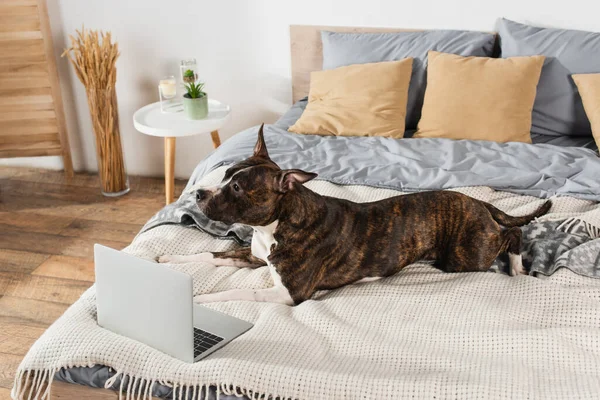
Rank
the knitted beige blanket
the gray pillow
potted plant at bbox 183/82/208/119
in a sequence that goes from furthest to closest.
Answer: potted plant at bbox 183/82/208/119
the gray pillow
the knitted beige blanket

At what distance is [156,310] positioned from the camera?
1.61 metres

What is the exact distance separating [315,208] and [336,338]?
0.37 meters

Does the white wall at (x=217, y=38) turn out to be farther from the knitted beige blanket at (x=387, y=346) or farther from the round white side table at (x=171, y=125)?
the knitted beige blanket at (x=387, y=346)

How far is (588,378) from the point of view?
1.51 metres

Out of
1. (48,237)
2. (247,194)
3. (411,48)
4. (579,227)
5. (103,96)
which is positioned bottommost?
(48,237)

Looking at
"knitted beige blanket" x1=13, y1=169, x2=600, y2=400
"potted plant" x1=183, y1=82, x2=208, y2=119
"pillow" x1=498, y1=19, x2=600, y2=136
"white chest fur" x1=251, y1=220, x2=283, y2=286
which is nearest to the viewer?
"knitted beige blanket" x1=13, y1=169, x2=600, y2=400

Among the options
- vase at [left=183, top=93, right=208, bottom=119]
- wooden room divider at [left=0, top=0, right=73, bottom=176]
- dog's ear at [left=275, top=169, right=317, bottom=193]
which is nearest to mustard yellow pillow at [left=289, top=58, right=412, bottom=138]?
vase at [left=183, top=93, right=208, bottom=119]

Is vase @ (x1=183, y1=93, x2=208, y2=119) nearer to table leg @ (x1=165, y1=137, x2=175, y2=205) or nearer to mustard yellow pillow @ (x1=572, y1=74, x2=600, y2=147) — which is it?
table leg @ (x1=165, y1=137, x2=175, y2=205)

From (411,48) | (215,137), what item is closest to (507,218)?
(411,48)

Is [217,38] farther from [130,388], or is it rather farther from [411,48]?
[130,388]

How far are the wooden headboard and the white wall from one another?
0.04 meters

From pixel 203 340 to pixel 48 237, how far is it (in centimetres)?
192

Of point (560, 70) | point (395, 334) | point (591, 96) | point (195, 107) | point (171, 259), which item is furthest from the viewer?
point (195, 107)

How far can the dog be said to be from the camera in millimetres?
1802
